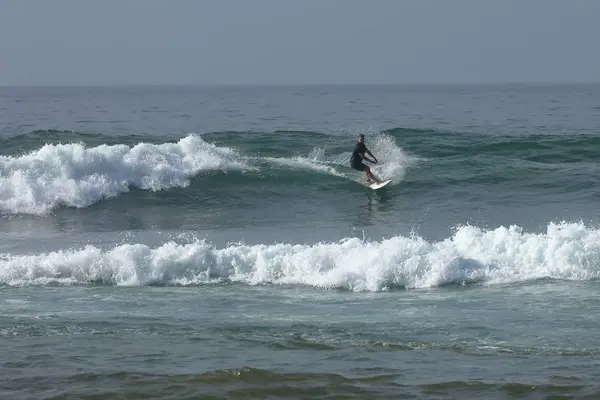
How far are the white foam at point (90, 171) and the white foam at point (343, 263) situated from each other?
22.9ft

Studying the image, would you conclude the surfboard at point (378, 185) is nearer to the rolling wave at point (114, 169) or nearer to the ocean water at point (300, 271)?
the ocean water at point (300, 271)

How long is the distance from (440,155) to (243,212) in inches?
Result: 362

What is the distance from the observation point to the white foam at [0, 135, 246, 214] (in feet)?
75.3

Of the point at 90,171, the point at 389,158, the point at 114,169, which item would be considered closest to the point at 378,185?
the point at 389,158

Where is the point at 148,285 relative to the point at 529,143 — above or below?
below

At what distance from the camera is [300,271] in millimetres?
15320

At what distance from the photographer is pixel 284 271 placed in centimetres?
1536

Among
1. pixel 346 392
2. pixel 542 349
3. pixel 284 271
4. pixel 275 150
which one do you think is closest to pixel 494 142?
pixel 275 150

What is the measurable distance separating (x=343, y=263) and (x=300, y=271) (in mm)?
747

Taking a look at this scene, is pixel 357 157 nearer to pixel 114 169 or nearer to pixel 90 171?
pixel 114 169

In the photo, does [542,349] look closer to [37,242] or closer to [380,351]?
[380,351]

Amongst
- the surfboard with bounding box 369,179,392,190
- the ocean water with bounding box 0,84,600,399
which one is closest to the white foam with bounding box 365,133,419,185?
the ocean water with bounding box 0,84,600,399

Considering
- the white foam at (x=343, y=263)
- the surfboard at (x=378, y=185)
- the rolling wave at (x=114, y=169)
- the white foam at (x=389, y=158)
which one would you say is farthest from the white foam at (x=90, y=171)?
the white foam at (x=343, y=263)

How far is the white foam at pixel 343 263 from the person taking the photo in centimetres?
1462
